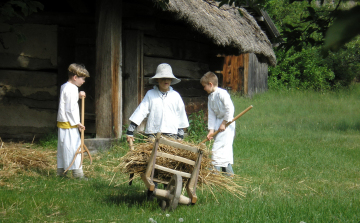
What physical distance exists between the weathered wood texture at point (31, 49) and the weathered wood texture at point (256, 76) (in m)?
12.4

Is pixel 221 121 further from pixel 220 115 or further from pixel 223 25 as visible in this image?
pixel 223 25

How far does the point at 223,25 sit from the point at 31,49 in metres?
3.40

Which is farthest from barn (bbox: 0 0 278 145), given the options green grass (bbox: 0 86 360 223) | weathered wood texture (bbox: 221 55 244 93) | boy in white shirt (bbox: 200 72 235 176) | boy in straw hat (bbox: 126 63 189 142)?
weathered wood texture (bbox: 221 55 244 93)

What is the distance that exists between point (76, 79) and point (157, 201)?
76.1 inches

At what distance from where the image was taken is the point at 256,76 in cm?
1909

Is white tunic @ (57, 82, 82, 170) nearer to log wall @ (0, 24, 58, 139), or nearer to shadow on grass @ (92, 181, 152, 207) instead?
shadow on grass @ (92, 181, 152, 207)

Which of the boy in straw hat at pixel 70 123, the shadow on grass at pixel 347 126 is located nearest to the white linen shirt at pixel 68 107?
the boy in straw hat at pixel 70 123

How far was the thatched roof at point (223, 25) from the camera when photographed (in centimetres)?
618

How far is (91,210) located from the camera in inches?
137

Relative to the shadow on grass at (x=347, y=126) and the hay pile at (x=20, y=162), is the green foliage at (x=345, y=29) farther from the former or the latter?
the shadow on grass at (x=347, y=126)

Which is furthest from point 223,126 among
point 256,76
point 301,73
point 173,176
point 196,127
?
point 301,73

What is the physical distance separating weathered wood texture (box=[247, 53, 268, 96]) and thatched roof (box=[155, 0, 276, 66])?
871cm

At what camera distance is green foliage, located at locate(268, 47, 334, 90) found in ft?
69.8

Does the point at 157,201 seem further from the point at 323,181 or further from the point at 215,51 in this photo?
the point at 215,51
